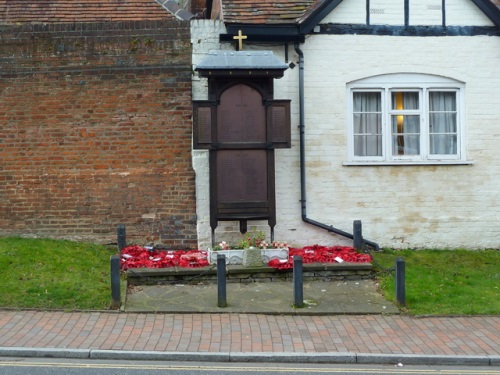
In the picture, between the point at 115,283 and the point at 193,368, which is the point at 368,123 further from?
the point at 193,368

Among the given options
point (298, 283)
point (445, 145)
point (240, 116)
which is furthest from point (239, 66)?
point (445, 145)

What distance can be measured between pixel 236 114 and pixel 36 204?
445 centimetres

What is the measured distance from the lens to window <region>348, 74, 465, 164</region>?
13609 millimetres

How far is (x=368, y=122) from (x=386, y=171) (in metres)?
1.10

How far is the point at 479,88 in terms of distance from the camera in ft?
44.8

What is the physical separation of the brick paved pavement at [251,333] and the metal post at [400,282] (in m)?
0.39

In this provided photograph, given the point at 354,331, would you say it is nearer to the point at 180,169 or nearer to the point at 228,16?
the point at 180,169

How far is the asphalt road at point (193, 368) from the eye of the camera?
744 cm

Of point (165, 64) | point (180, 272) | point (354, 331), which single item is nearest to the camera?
point (354, 331)

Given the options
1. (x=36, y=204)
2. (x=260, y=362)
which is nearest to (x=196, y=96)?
(x=36, y=204)

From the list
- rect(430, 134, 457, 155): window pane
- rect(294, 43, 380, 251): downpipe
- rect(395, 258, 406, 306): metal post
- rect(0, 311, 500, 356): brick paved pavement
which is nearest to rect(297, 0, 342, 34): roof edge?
rect(294, 43, 380, 251): downpipe

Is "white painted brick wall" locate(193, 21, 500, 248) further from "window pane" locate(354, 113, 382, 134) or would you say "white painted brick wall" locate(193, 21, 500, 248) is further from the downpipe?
"window pane" locate(354, 113, 382, 134)

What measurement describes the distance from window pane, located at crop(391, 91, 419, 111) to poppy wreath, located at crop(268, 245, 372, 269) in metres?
3.21

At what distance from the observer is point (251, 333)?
346 inches
